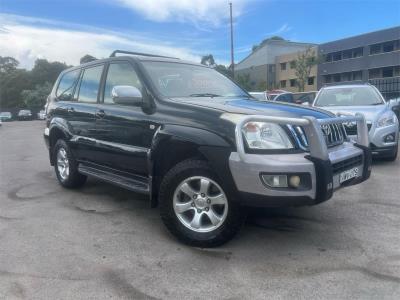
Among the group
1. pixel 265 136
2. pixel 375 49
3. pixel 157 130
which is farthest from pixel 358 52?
pixel 265 136

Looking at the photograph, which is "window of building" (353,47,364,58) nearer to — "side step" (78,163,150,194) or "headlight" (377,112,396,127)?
"headlight" (377,112,396,127)

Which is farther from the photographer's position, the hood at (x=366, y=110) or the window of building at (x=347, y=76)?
the window of building at (x=347, y=76)

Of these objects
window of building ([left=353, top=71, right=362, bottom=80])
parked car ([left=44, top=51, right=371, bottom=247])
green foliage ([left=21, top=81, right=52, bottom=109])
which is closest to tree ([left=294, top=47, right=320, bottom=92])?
window of building ([left=353, top=71, right=362, bottom=80])

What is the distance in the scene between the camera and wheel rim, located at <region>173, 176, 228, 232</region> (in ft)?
12.2

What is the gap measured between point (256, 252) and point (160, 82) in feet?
6.80

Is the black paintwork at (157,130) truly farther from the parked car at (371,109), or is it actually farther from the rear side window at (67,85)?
the parked car at (371,109)

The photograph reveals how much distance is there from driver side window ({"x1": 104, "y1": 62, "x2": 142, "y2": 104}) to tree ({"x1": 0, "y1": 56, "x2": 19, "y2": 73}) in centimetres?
9994

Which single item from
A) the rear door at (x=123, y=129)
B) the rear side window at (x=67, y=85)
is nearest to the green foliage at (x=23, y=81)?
the rear side window at (x=67, y=85)

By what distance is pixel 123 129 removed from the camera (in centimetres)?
461

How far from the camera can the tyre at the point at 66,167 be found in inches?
234

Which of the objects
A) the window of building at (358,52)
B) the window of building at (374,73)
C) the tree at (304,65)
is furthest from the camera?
the tree at (304,65)

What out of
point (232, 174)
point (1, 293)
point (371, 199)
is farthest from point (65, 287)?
point (371, 199)

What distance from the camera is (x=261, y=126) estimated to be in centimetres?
350

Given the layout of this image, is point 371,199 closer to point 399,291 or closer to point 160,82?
point 399,291
